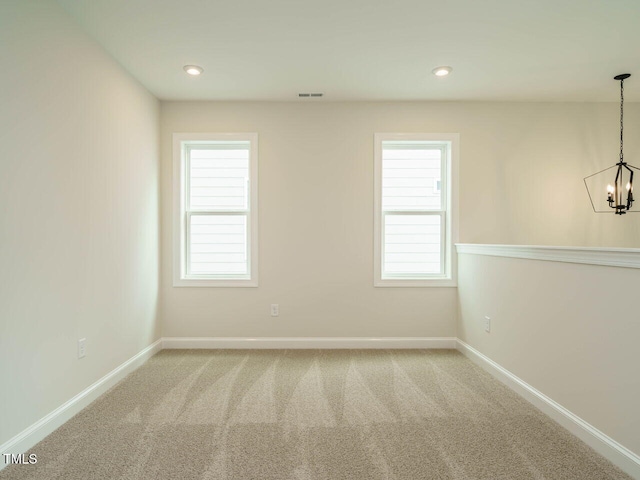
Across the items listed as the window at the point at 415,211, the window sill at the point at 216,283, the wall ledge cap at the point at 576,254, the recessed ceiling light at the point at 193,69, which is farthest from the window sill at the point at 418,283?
the recessed ceiling light at the point at 193,69

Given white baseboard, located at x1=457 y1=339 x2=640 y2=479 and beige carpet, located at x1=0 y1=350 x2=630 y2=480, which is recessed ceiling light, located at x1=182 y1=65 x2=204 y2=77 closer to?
beige carpet, located at x1=0 y1=350 x2=630 y2=480

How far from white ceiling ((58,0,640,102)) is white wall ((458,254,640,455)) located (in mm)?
1593

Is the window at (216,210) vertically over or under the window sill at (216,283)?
over

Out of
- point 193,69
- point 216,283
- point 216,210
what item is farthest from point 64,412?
point 193,69

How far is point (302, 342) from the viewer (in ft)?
11.4

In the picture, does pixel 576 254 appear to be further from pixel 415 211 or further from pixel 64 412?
pixel 64 412

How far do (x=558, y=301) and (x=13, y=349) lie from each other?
3063mm

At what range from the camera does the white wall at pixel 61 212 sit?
1.72 meters

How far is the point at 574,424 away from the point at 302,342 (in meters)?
2.24

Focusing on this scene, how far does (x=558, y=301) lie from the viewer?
210 cm

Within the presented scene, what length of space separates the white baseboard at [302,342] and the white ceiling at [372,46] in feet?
7.98

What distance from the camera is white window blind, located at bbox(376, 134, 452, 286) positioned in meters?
3.56

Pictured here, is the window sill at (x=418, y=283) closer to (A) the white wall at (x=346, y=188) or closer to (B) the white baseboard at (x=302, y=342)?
(A) the white wall at (x=346, y=188)

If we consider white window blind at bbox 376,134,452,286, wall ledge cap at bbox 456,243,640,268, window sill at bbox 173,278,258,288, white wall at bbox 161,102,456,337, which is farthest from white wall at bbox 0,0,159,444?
wall ledge cap at bbox 456,243,640,268
